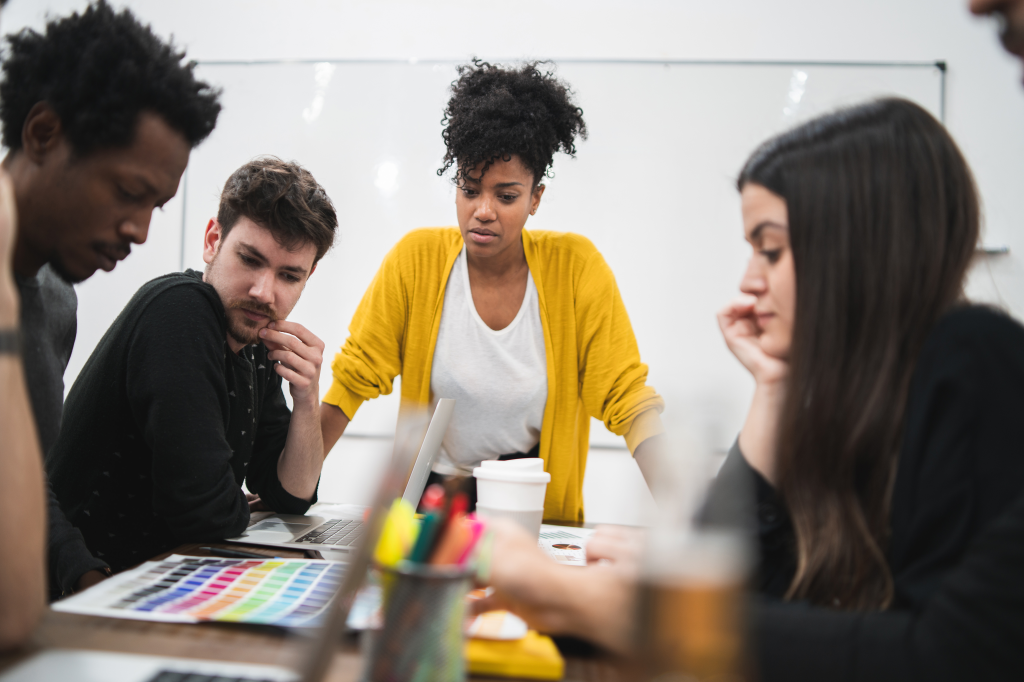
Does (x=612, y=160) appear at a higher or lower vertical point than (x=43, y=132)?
higher

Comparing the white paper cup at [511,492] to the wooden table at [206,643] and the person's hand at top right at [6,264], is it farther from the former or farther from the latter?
the person's hand at top right at [6,264]

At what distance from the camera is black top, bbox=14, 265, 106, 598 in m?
0.80

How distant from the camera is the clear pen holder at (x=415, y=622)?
439 millimetres

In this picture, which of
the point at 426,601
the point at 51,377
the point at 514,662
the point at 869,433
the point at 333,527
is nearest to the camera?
the point at 426,601

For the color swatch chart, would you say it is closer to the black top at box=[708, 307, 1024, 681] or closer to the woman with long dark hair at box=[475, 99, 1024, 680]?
the woman with long dark hair at box=[475, 99, 1024, 680]

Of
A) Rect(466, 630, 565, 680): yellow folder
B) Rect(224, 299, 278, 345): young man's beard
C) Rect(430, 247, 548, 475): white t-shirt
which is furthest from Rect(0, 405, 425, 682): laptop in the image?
Rect(430, 247, 548, 475): white t-shirt

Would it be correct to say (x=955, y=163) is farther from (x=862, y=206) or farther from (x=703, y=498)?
(x=703, y=498)

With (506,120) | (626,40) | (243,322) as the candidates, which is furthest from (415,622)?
(626,40)

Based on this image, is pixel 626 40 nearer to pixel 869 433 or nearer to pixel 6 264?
pixel 869 433

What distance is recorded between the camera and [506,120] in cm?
163

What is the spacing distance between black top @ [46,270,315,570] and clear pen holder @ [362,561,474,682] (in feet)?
2.02

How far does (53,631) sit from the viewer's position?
585 millimetres

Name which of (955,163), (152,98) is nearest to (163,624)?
(152,98)

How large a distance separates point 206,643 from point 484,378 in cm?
110
